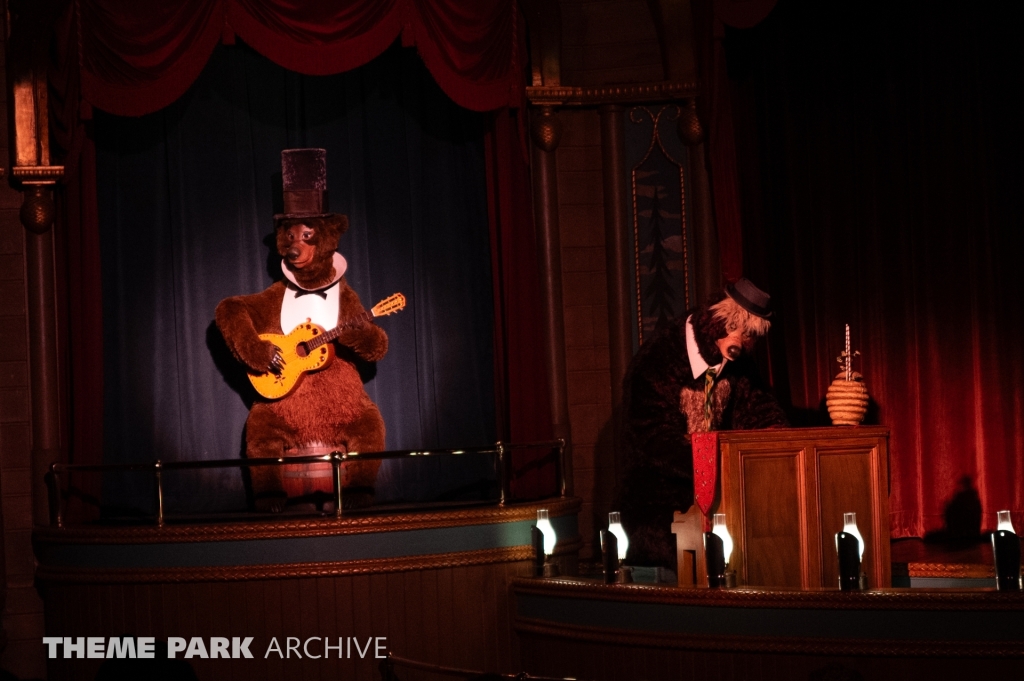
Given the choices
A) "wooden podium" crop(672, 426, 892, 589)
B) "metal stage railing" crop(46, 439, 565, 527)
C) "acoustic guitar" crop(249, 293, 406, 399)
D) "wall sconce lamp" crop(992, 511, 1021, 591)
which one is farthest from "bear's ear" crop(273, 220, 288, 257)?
"wall sconce lamp" crop(992, 511, 1021, 591)

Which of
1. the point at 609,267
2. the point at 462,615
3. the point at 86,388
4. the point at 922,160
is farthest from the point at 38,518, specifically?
the point at 922,160

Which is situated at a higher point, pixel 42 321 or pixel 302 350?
pixel 42 321

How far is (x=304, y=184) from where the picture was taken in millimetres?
6961

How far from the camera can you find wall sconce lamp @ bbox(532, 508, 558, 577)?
19.7 ft

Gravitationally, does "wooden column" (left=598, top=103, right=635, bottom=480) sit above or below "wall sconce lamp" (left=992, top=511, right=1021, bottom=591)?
above

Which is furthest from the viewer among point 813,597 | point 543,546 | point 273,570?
point 543,546

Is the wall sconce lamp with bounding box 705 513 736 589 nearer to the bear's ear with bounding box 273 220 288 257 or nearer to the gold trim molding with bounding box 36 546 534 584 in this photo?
the gold trim molding with bounding box 36 546 534 584

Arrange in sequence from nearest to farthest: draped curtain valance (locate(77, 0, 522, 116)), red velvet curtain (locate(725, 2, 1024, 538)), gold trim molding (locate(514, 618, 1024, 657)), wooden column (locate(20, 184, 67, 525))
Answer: gold trim molding (locate(514, 618, 1024, 657)), draped curtain valance (locate(77, 0, 522, 116)), wooden column (locate(20, 184, 67, 525)), red velvet curtain (locate(725, 2, 1024, 538))

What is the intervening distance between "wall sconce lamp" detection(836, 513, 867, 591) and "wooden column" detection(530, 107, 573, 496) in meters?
2.58

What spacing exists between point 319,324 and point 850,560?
3200 mm

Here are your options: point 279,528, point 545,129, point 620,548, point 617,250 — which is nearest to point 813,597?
point 620,548

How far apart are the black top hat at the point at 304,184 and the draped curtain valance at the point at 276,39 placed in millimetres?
448

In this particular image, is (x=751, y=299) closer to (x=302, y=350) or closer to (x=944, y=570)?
(x=944, y=570)

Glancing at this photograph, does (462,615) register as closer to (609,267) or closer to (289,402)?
(289,402)
